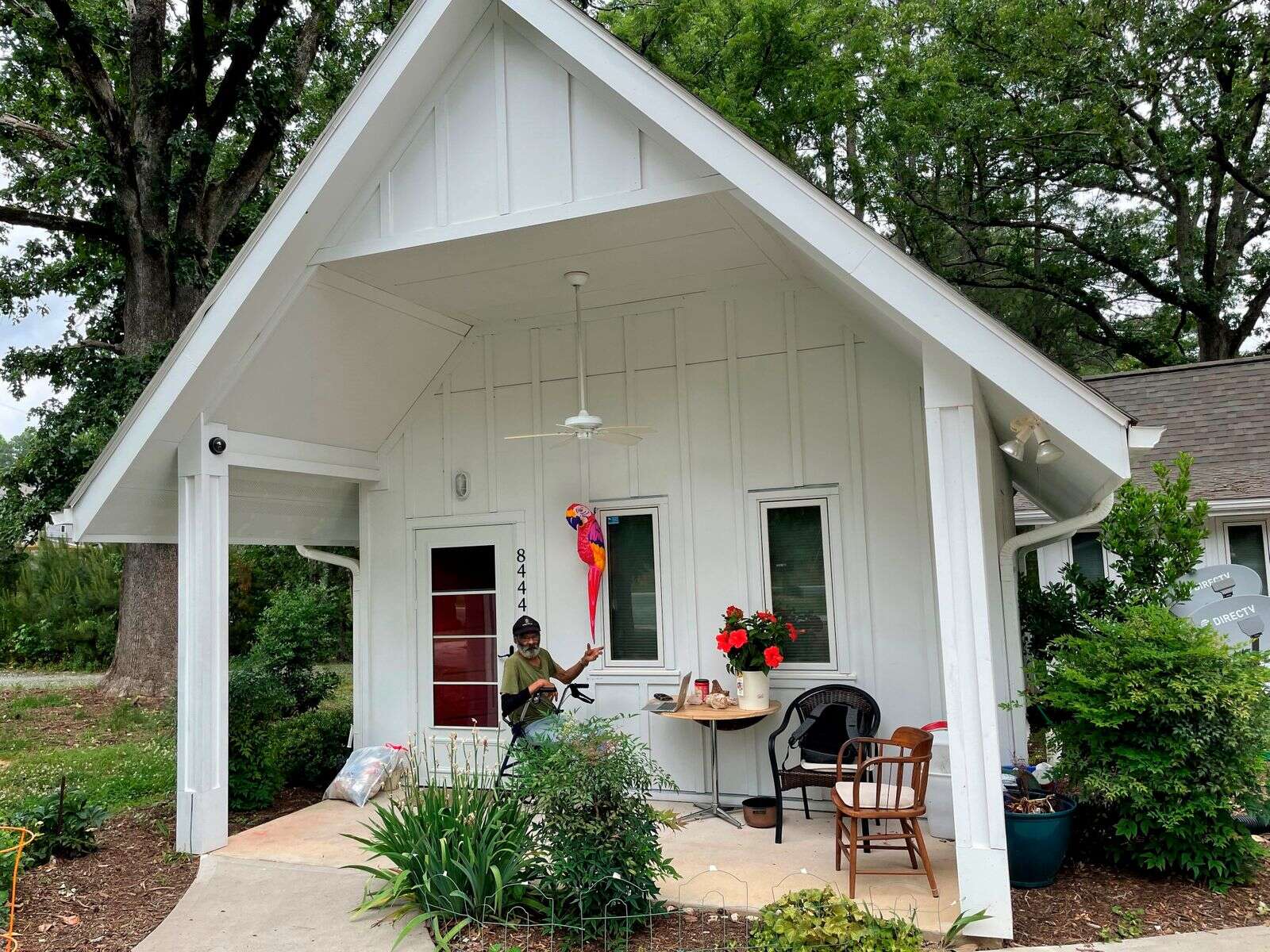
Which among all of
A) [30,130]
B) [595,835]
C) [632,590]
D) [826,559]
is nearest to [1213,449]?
[826,559]

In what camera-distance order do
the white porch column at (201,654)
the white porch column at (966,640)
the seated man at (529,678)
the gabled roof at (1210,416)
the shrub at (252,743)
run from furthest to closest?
the gabled roof at (1210,416), the shrub at (252,743), the seated man at (529,678), the white porch column at (201,654), the white porch column at (966,640)

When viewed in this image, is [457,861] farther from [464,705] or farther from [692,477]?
[692,477]

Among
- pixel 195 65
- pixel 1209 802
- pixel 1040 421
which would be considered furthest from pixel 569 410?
pixel 195 65

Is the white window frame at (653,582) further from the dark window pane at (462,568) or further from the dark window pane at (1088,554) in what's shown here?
the dark window pane at (1088,554)

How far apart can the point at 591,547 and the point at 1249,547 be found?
290 inches

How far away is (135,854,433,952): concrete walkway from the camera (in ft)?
13.8

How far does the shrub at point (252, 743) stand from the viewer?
21.3 ft

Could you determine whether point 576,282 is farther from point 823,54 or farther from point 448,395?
point 823,54

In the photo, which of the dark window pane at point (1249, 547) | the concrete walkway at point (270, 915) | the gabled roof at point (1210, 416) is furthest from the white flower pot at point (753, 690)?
the dark window pane at point (1249, 547)

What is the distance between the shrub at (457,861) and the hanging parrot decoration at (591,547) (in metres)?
2.31

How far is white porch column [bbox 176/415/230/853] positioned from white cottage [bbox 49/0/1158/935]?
20mm

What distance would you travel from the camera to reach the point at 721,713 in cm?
581

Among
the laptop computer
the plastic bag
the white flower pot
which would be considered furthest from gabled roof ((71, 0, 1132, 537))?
the laptop computer

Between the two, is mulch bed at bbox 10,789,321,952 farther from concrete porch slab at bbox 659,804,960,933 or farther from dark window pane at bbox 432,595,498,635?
concrete porch slab at bbox 659,804,960,933
